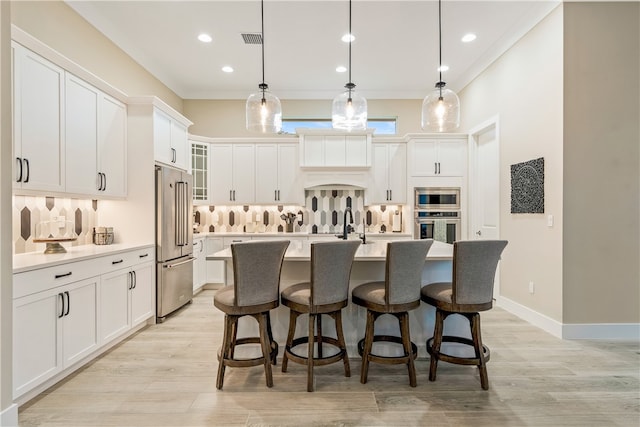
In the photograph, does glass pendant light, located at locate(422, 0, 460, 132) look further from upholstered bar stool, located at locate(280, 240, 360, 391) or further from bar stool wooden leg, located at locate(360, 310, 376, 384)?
bar stool wooden leg, located at locate(360, 310, 376, 384)

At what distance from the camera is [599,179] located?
10.4 feet

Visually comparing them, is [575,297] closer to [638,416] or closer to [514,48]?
[638,416]

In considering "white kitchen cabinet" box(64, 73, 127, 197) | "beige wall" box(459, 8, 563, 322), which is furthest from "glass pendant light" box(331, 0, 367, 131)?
"white kitchen cabinet" box(64, 73, 127, 197)

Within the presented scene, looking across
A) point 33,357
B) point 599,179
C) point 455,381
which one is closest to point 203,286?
point 33,357

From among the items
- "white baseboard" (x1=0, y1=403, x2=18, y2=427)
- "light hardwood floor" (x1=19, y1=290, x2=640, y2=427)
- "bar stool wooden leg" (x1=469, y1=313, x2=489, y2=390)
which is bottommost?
"light hardwood floor" (x1=19, y1=290, x2=640, y2=427)

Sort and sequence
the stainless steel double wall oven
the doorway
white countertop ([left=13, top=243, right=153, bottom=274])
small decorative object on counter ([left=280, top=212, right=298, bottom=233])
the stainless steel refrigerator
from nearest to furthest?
white countertop ([left=13, top=243, right=153, bottom=274]) < the stainless steel refrigerator < the doorway < the stainless steel double wall oven < small decorative object on counter ([left=280, top=212, right=298, bottom=233])

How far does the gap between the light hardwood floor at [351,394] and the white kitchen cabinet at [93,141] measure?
165 centimetres

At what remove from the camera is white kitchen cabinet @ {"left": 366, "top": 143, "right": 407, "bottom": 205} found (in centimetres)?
550

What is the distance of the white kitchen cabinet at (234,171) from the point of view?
555cm

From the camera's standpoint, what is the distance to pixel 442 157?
17.3 feet

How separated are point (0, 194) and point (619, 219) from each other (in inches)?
196

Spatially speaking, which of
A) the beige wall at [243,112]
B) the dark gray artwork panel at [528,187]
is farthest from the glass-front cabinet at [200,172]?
the dark gray artwork panel at [528,187]

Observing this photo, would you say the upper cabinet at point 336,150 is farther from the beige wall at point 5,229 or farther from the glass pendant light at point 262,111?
the beige wall at point 5,229

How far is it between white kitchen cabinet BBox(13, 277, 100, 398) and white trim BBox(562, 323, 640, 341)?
439 cm
